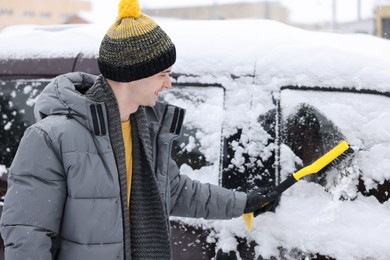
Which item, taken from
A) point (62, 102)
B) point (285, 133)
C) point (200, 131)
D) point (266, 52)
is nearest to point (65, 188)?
point (62, 102)

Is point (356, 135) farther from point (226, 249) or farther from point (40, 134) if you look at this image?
point (40, 134)

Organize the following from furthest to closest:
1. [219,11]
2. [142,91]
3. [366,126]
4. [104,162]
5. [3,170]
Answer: [219,11], [3,170], [366,126], [142,91], [104,162]

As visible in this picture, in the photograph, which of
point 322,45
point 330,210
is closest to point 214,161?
point 330,210

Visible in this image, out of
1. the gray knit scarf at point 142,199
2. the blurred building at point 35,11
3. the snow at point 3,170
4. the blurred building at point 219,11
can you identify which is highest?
the gray knit scarf at point 142,199

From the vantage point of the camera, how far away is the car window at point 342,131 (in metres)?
2.02

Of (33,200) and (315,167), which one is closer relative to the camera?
(33,200)

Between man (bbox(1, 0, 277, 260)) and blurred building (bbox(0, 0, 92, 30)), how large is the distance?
1581 inches

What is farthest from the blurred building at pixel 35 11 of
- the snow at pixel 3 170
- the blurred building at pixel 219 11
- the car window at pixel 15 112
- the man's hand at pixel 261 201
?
the man's hand at pixel 261 201

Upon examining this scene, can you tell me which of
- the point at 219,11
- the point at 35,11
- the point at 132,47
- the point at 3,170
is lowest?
the point at 219,11

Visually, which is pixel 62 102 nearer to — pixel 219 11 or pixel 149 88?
pixel 149 88

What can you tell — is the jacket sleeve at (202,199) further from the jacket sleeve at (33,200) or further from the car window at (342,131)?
the jacket sleeve at (33,200)

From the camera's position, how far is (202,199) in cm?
215

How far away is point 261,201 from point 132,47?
81cm

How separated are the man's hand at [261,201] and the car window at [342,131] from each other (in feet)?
0.40
